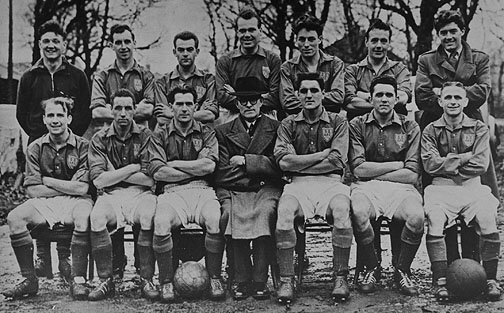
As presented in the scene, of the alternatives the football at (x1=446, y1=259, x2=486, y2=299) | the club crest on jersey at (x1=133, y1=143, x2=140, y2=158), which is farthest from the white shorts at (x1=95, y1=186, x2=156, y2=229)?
the football at (x1=446, y1=259, x2=486, y2=299)

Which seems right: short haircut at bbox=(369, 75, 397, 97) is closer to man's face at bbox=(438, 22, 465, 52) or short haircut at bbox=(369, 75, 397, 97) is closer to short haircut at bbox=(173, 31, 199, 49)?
man's face at bbox=(438, 22, 465, 52)

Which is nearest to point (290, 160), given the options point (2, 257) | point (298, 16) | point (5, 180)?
point (298, 16)

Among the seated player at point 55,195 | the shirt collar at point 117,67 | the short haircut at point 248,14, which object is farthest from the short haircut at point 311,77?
the seated player at point 55,195

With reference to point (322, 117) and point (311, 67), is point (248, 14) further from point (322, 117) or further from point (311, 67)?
point (322, 117)

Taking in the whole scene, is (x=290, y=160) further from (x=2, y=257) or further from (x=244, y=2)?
(x=2, y=257)

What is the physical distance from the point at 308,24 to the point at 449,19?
1.24 metres

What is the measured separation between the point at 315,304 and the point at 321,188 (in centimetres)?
93

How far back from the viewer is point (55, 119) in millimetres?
5246

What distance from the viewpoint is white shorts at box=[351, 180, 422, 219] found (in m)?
4.88

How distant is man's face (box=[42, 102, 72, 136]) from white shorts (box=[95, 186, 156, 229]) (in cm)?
70

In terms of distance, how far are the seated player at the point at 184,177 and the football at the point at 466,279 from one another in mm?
1778

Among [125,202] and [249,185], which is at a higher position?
[249,185]

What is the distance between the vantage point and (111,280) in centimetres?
491

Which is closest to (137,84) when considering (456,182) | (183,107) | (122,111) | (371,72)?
(122,111)
